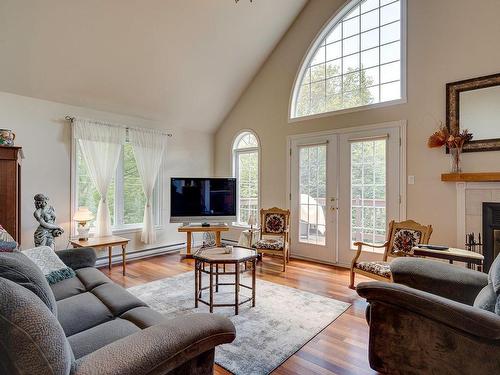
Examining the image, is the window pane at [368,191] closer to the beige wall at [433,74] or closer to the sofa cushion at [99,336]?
the beige wall at [433,74]

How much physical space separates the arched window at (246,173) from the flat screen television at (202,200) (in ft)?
1.80

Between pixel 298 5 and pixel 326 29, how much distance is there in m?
0.62

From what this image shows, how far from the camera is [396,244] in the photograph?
333 centimetres

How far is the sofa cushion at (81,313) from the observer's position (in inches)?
62.6

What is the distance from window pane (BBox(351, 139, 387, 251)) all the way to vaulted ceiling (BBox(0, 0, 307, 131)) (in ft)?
8.15

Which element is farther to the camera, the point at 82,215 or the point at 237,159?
the point at 237,159

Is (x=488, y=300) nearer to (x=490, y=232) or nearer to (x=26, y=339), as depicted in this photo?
(x=26, y=339)

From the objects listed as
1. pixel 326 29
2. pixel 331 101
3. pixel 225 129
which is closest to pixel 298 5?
pixel 326 29

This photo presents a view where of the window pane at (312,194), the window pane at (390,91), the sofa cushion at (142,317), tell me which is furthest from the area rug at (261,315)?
the window pane at (390,91)

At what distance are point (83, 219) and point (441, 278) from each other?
4071mm

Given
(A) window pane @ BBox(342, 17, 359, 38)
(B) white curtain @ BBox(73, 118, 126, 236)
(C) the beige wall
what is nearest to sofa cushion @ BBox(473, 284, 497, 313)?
(C) the beige wall

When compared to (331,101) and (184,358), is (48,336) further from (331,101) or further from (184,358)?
(331,101)

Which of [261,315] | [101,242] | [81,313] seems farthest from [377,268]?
[101,242]

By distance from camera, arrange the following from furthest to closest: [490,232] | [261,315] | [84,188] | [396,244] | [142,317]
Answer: [84,188], [396,244], [490,232], [261,315], [142,317]
